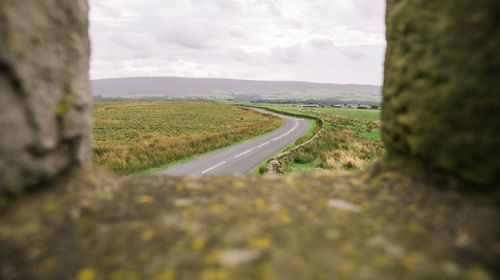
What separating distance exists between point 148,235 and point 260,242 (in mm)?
1238

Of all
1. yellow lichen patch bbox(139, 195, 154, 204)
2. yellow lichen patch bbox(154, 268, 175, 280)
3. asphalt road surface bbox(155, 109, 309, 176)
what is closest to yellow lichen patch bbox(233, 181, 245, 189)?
yellow lichen patch bbox(139, 195, 154, 204)

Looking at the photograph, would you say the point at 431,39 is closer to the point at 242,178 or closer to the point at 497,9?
the point at 497,9

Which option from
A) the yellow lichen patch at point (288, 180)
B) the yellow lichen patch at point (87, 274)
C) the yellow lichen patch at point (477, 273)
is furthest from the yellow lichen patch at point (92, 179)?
the yellow lichen patch at point (477, 273)

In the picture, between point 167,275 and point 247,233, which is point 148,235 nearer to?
point 167,275

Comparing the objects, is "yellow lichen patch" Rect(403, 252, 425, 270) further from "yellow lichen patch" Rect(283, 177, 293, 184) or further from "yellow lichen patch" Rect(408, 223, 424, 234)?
"yellow lichen patch" Rect(283, 177, 293, 184)

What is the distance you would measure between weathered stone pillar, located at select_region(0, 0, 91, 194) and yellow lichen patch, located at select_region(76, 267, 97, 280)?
1.48 m

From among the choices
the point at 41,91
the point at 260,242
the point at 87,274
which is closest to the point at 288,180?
the point at 260,242

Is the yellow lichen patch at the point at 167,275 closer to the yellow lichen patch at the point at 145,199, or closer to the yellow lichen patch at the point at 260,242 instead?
the yellow lichen patch at the point at 260,242

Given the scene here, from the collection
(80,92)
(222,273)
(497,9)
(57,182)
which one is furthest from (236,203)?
(497,9)

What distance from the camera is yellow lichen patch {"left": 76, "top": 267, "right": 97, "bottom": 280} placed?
2.27 m

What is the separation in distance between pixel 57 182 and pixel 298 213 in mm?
3343

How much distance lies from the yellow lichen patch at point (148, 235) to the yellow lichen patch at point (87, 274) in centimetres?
52

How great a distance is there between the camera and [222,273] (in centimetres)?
224

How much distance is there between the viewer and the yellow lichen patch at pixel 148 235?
271 cm
